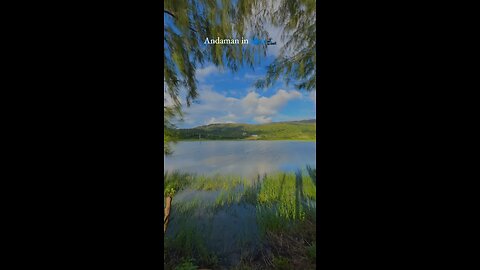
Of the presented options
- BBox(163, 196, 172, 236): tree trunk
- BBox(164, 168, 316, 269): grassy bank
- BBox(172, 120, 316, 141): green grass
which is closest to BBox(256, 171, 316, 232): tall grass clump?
BBox(164, 168, 316, 269): grassy bank

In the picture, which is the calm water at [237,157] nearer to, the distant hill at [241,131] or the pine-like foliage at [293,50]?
the distant hill at [241,131]

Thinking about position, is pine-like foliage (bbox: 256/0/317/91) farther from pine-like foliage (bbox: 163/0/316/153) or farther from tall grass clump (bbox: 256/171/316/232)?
tall grass clump (bbox: 256/171/316/232)

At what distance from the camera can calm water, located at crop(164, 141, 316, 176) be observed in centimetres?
136

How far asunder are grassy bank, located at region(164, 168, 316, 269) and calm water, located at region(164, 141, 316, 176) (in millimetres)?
51

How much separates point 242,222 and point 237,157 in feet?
1.34

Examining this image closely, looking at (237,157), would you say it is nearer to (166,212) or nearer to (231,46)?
(166,212)

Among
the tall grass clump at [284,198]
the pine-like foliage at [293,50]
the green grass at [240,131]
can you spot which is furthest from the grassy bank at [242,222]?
the pine-like foliage at [293,50]

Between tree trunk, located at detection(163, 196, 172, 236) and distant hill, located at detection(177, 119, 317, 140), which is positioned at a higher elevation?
distant hill, located at detection(177, 119, 317, 140)

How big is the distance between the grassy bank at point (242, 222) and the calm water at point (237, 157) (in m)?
0.05

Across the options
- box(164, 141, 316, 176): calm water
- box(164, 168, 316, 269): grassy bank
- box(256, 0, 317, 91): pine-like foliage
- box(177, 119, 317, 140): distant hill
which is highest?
box(256, 0, 317, 91): pine-like foliage

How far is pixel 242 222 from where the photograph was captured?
136cm
